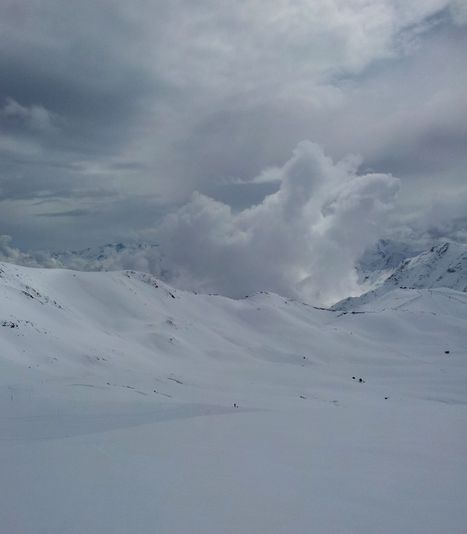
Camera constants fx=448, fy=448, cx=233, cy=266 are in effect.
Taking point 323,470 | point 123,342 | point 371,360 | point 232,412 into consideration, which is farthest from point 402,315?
point 323,470

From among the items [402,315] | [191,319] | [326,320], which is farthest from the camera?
[326,320]

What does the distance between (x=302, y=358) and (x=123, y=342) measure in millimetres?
20554

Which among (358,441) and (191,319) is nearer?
(358,441)

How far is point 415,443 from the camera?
1096 cm

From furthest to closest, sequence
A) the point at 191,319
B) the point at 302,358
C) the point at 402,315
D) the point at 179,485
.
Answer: the point at 402,315 < the point at 191,319 < the point at 302,358 < the point at 179,485

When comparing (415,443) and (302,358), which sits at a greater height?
(302,358)

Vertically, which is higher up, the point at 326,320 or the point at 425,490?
the point at 326,320

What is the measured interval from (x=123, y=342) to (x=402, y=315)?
2115 inches

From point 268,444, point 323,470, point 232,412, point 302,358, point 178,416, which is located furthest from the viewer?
point 302,358

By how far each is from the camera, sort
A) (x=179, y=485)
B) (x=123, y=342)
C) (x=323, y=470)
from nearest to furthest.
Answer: (x=179, y=485) → (x=323, y=470) → (x=123, y=342)

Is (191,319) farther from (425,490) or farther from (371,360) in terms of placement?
(425,490)

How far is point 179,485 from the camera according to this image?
730cm

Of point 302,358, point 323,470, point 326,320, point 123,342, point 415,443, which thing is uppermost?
point 326,320

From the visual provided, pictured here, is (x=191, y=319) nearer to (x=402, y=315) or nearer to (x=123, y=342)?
(x=123, y=342)
